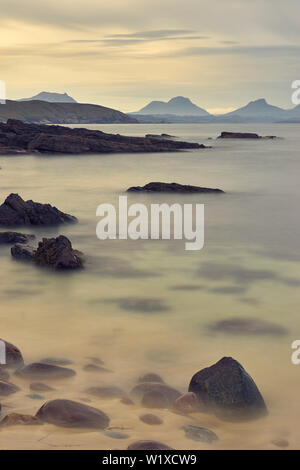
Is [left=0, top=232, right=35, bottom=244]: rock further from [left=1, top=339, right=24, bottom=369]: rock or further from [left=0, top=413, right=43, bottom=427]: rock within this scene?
[left=0, top=413, right=43, bottom=427]: rock

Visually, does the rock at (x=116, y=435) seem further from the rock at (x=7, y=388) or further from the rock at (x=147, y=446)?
the rock at (x=7, y=388)

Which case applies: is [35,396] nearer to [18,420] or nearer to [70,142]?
[18,420]

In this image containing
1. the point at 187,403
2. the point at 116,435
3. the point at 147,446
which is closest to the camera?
the point at 147,446

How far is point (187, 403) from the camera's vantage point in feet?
22.2

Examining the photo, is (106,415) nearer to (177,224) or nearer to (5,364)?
(5,364)

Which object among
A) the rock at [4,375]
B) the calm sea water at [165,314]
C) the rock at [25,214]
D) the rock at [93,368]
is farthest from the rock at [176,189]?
the rock at [4,375]

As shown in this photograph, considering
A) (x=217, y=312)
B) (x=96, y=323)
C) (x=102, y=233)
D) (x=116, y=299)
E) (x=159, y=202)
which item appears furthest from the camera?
(x=159, y=202)

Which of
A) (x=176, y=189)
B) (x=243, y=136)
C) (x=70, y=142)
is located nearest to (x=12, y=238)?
(x=176, y=189)

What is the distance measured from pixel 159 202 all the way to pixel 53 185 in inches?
350

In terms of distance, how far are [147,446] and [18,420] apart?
4.76 feet

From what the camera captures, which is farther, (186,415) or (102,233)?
(102,233)

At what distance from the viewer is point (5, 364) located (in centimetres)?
777

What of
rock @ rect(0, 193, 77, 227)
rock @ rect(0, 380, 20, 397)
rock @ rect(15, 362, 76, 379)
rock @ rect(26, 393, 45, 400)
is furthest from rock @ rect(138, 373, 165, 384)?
rock @ rect(0, 193, 77, 227)

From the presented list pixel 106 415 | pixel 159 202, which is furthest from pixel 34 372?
pixel 159 202
